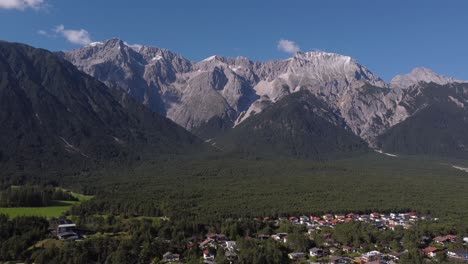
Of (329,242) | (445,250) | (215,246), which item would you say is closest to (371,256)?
(329,242)

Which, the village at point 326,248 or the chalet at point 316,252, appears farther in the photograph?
the chalet at point 316,252

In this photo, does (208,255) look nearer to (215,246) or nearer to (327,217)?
(215,246)

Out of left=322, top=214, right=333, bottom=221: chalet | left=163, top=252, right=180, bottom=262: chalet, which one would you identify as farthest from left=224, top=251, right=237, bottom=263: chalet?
left=322, top=214, right=333, bottom=221: chalet

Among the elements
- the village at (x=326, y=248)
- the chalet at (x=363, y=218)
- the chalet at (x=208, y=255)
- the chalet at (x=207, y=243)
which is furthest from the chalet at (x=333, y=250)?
the chalet at (x=363, y=218)

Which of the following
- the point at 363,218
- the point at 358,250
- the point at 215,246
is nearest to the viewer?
the point at 215,246

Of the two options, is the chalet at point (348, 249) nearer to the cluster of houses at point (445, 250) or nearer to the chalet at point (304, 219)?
the cluster of houses at point (445, 250)

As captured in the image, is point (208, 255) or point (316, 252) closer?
point (208, 255)
